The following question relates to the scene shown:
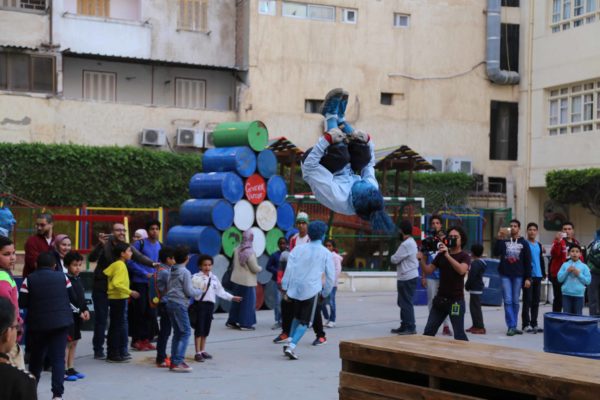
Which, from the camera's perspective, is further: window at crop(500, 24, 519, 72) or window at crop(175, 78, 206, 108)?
window at crop(500, 24, 519, 72)

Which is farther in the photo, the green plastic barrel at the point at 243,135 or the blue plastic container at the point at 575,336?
the green plastic barrel at the point at 243,135

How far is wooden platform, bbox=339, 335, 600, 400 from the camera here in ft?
21.0

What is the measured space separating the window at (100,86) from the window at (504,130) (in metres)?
14.1

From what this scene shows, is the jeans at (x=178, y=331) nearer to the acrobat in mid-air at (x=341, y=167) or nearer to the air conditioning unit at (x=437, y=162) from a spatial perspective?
the acrobat in mid-air at (x=341, y=167)

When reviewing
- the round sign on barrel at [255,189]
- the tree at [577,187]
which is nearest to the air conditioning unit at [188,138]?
the tree at [577,187]

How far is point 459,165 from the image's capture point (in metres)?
34.7

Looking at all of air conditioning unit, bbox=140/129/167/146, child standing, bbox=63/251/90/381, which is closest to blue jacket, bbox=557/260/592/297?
child standing, bbox=63/251/90/381

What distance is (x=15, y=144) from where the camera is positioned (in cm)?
2761

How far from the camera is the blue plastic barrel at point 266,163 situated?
59.0 ft

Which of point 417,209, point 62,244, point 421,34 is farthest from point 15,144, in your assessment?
point 62,244

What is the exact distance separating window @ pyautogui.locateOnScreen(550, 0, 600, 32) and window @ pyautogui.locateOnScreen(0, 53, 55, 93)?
17351 mm

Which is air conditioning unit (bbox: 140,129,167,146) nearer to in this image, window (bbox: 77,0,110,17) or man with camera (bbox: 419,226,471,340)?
window (bbox: 77,0,110,17)

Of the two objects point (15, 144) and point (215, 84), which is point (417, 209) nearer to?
point (215, 84)

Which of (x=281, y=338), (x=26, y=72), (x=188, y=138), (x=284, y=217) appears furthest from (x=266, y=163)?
(x=26, y=72)
